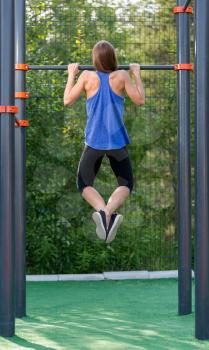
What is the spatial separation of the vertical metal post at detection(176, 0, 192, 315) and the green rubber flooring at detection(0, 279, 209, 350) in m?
0.22

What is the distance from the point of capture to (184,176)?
5.70m

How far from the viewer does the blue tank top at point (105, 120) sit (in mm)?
5000

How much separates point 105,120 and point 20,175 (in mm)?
1025

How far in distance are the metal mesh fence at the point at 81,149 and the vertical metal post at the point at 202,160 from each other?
3.63 m

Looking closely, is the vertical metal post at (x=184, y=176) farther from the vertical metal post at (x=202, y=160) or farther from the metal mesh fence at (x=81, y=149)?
the metal mesh fence at (x=81, y=149)

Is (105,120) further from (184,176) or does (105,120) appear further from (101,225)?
(184,176)

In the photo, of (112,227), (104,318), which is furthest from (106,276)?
(112,227)

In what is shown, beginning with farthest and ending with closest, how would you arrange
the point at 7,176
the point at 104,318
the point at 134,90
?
1. the point at 104,318
2. the point at 134,90
3. the point at 7,176

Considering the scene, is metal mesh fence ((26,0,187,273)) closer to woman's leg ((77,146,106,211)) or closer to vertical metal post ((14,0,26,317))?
vertical metal post ((14,0,26,317))

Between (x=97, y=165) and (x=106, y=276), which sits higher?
(x=97, y=165)

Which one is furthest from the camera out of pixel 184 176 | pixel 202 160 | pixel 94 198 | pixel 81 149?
pixel 81 149

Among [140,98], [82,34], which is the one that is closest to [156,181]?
[82,34]

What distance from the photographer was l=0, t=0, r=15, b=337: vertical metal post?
15.6ft

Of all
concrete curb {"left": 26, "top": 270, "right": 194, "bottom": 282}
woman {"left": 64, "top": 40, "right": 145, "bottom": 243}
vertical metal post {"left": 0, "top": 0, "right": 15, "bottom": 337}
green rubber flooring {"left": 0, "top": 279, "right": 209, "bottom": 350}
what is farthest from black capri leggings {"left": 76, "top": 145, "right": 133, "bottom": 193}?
concrete curb {"left": 26, "top": 270, "right": 194, "bottom": 282}
